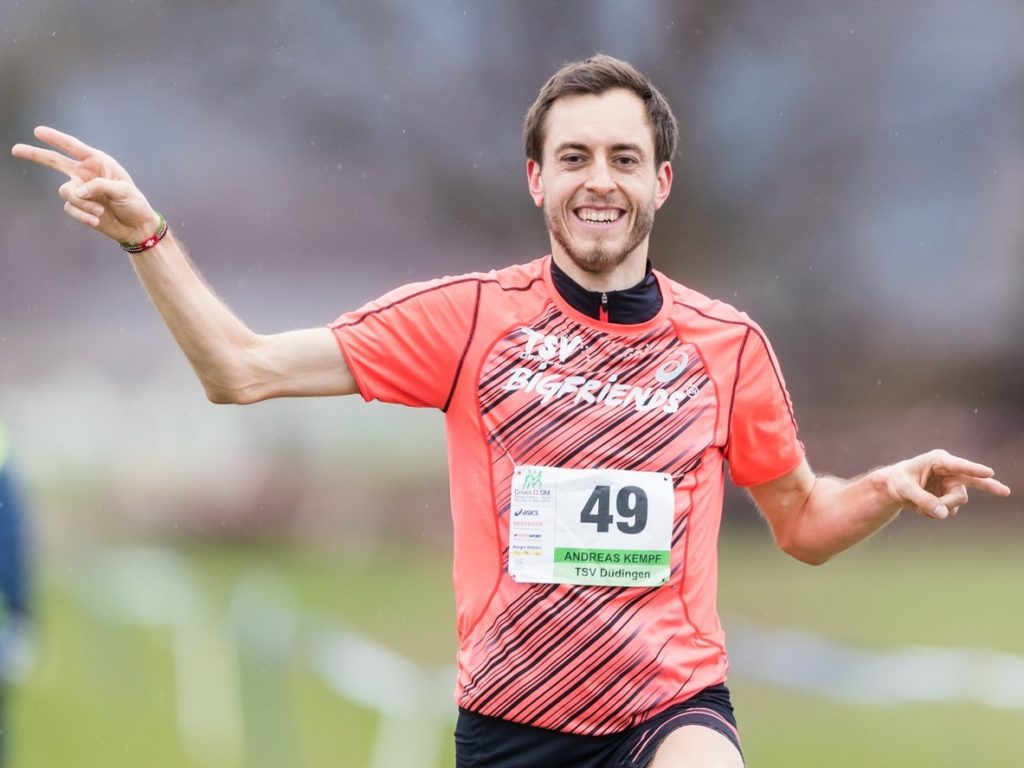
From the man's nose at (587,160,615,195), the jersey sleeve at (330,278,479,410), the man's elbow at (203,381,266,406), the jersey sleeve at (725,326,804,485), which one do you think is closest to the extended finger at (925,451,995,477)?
the jersey sleeve at (725,326,804,485)

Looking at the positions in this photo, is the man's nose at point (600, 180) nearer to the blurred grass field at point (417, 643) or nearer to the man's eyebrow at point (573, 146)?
the man's eyebrow at point (573, 146)

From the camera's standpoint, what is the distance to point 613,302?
2676 mm

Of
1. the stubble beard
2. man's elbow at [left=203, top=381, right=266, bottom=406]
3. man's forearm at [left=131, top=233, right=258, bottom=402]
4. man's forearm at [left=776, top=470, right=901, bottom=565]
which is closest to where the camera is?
man's forearm at [left=131, top=233, right=258, bottom=402]

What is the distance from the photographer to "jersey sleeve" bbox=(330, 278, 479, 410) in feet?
8.50

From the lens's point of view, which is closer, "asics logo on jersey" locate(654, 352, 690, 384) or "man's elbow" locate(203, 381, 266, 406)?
"man's elbow" locate(203, 381, 266, 406)

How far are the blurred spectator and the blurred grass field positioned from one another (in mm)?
53

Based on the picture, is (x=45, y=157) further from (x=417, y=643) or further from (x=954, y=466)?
(x=417, y=643)

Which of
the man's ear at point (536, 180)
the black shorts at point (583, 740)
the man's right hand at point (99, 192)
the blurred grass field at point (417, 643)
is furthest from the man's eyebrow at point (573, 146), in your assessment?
the blurred grass field at point (417, 643)

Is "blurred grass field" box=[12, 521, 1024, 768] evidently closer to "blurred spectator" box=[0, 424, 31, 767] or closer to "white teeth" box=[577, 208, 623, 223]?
"blurred spectator" box=[0, 424, 31, 767]

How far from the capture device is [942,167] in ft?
15.6

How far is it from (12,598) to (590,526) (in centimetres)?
263

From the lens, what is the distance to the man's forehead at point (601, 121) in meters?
2.68

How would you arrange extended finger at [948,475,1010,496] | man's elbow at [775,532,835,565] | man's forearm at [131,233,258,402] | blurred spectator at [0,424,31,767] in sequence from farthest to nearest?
blurred spectator at [0,424,31,767] → man's elbow at [775,532,835,565] → extended finger at [948,475,1010,496] → man's forearm at [131,233,258,402]

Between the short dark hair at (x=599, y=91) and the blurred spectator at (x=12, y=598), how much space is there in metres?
2.55
